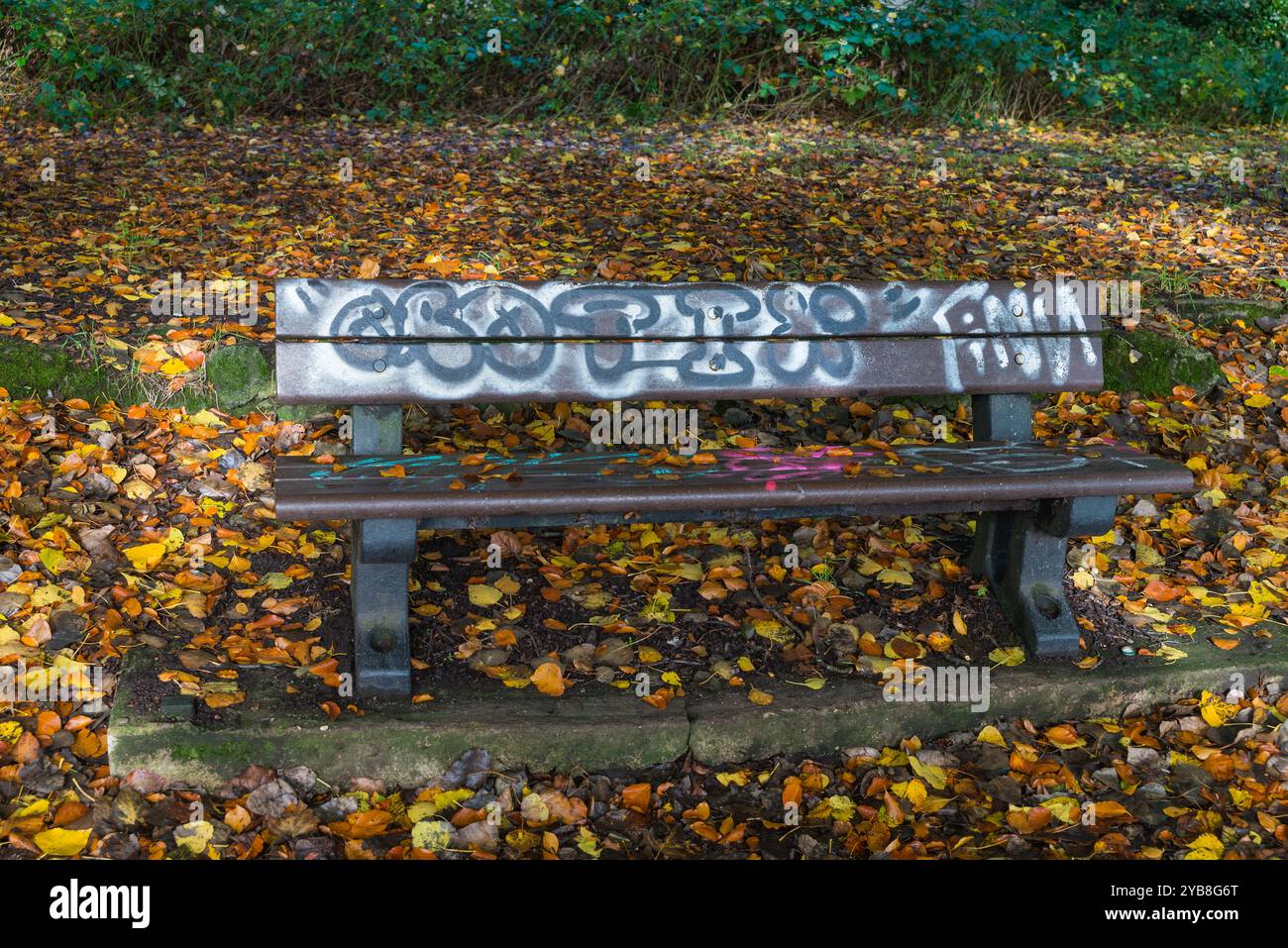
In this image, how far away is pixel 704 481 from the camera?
266 cm

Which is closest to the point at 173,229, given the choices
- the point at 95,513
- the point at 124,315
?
the point at 124,315

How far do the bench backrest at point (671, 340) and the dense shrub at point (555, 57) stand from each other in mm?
4518

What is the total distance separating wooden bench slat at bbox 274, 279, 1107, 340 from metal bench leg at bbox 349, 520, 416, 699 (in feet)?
1.79

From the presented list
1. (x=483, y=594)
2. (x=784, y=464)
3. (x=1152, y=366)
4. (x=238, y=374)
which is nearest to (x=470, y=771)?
(x=483, y=594)

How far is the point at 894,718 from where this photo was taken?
9.12ft

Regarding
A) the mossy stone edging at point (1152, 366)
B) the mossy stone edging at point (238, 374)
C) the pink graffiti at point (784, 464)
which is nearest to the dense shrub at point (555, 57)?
the mossy stone edging at point (1152, 366)

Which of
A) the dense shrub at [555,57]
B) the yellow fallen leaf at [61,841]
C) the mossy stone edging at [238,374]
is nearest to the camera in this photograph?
the yellow fallen leaf at [61,841]

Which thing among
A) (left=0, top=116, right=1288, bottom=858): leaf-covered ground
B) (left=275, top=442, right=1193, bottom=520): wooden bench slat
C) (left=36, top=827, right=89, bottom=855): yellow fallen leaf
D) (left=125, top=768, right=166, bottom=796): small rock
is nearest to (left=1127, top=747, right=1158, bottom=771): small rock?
(left=0, top=116, right=1288, bottom=858): leaf-covered ground

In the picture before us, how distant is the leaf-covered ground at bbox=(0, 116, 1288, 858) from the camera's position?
2.52 m

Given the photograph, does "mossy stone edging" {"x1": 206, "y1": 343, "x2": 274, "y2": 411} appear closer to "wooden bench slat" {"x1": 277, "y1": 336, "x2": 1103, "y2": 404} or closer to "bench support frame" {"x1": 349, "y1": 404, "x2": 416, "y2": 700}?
"wooden bench slat" {"x1": 277, "y1": 336, "x2": 1103, "y2": 404}

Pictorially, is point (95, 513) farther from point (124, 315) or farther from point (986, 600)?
point (986, 600)

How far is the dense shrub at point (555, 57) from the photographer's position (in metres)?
7.07

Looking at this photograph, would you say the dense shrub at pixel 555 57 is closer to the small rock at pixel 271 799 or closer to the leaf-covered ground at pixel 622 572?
the leaf-covered ground at pixel 622 572

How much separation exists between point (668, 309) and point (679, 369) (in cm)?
16
